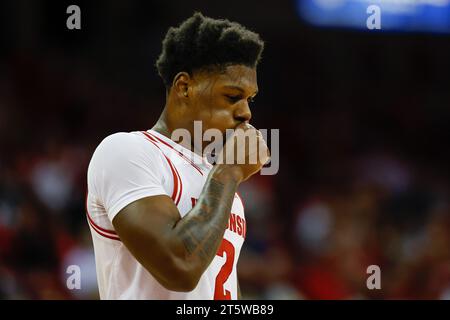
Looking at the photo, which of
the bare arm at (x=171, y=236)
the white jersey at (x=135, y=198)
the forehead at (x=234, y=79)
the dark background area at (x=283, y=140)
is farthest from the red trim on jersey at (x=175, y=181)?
the dark background area at (x=283, y=140)

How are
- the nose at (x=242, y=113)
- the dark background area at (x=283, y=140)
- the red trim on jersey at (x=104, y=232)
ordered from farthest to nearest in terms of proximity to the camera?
the dark background area at (x=283, y=140)
the nose at (x=242, y=113)
the red trim on jersey at (x=104, y=232)

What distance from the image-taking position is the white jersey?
2643 mm

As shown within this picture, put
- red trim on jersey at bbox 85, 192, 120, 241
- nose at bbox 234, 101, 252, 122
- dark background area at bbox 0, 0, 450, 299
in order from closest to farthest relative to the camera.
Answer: red trim on jersey at bbox 85, 192, 120, 241 < nose at bbox 234, 101, 252, 122 < dark background area at bbox 0, 0, 450, 299

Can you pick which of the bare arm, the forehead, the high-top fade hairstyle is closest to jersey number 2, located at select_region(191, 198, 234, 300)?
the bare arm

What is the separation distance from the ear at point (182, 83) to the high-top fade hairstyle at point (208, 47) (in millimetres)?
29

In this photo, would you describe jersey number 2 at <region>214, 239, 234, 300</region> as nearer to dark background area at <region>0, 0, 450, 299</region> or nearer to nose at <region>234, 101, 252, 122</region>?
nose at <region>234, 101, 252, 122</region>

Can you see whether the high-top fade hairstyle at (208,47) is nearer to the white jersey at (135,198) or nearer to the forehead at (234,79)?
the forehead at (234,79)

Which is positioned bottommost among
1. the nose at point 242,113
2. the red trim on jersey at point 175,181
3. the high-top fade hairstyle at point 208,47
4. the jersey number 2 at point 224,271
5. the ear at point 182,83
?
the jersey number 2 at point 224,271

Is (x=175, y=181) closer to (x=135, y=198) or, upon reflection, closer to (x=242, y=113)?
(x=135, y=198)

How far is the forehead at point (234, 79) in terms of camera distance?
2979 millimetres

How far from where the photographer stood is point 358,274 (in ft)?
25.0

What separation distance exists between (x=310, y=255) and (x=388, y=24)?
13.4 feet

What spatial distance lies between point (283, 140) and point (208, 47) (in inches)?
288

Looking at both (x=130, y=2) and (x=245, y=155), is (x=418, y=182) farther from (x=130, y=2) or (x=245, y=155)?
(x=245, y=155)
